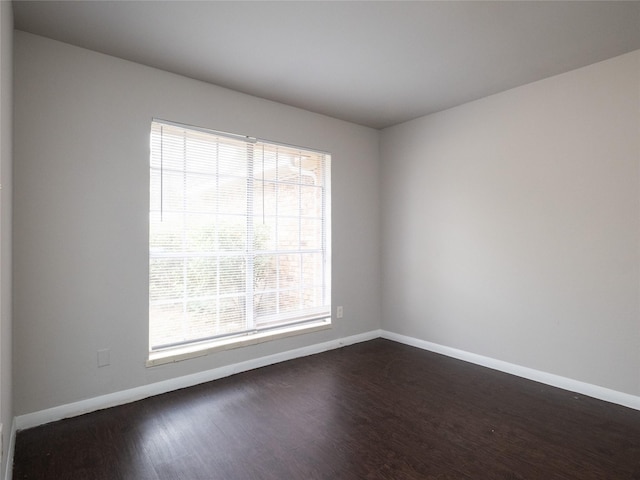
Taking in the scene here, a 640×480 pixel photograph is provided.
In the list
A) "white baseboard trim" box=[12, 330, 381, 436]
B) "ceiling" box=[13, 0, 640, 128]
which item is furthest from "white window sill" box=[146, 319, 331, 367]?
"ceiling" box=[13, 0, 640, 128]

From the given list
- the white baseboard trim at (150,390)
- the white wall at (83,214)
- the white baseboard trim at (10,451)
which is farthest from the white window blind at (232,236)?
the white baseboard trim at (10,451)

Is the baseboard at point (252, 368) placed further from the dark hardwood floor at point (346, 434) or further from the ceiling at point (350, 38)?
the ceiling at point (350, 38)

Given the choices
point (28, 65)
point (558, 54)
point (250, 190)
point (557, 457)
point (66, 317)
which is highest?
point (558, 54)

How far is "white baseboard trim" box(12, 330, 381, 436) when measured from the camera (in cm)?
237

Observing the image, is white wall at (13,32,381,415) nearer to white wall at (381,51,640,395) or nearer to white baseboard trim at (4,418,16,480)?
white baseboard trim at (4,418,16,480)

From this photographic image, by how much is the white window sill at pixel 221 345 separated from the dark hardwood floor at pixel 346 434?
0.91 ft

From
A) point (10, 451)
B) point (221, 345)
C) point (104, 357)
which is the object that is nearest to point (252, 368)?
point (221, 345)

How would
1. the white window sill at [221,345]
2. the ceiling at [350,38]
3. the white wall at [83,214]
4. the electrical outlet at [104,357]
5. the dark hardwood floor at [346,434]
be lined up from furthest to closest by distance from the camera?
the white window sill at [221,345], the electrical outlet at [104,357], the white wall at [83,214], the ceiling at [350,38], the dark hardwood floor at [346,434]

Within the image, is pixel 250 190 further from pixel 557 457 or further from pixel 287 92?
pixel 557 457

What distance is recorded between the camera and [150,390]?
2.79 metres

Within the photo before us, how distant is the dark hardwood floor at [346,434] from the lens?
6.29 ft

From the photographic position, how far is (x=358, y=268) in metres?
4.31

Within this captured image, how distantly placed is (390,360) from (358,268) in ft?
3.83

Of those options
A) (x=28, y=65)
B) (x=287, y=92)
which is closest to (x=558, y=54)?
(x=287, y=92)
